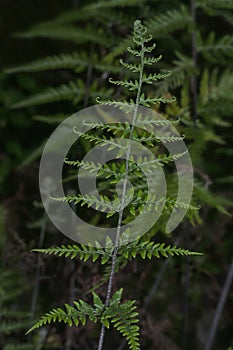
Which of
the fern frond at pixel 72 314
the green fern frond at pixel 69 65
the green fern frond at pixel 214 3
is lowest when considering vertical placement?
the fern frond at pixel 72 314

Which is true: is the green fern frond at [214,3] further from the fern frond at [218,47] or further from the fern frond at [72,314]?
the fern frond at [72,314]

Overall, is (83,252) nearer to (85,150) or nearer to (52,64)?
(85,150)

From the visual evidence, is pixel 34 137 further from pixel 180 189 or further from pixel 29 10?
pixel 180 189

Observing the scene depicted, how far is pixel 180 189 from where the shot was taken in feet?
5.00

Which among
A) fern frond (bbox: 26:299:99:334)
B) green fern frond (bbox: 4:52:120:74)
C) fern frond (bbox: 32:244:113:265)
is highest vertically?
green fern frond (bbox: 4:52:120:74)

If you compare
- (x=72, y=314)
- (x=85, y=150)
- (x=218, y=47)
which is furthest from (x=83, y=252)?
(x=218, y=47)

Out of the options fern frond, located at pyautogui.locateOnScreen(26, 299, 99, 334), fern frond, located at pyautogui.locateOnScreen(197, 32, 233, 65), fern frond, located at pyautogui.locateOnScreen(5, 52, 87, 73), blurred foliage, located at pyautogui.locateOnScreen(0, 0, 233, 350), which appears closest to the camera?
fern frond, located at pyautogui.locateOnScreen(26, 299, 99, 334)

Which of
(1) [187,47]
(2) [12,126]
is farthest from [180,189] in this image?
(2) [12,126]

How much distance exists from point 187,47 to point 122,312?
2.20m

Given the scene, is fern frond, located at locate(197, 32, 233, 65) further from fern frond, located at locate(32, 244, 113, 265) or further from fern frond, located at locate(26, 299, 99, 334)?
fern frond, located at locate(26, 299, 99, 334)

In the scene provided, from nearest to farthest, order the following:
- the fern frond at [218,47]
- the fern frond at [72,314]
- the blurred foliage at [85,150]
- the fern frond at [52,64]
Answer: the fern frond at [72,314]
the blurred foliage at [85,150]
the fern frond at [218,47]
the fern frond at [52,64]

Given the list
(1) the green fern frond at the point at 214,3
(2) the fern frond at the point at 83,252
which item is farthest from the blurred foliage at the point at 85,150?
(2) the fern frond at the point at 83,252

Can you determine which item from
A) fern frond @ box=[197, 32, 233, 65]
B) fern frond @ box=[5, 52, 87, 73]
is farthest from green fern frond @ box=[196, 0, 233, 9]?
fern frond @ box=[5, 52, 87, 73]

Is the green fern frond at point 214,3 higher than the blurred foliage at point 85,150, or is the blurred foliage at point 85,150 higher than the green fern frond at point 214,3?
the green fern frond at point 214,3
